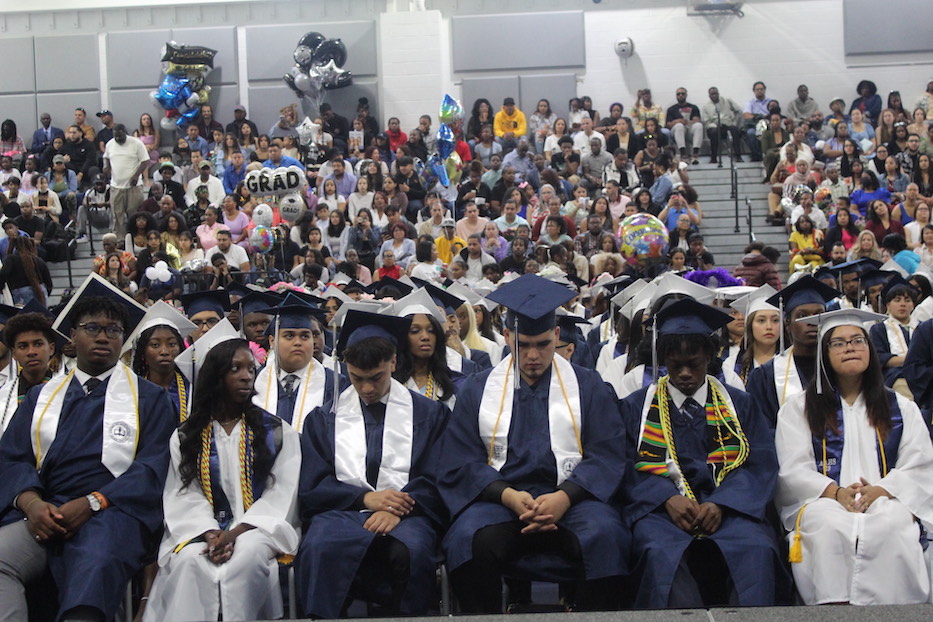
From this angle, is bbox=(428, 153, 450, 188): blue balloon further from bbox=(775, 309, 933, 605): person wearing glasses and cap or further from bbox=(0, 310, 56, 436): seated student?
bbox=(775, 309, 933, 605): person wearing glasses and cap

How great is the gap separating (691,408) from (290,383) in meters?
2.36

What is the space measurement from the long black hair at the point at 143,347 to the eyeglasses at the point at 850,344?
11.7ft

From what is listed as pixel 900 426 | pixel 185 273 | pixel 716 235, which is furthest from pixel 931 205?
→ pixel 900 426

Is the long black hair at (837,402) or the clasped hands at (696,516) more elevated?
the long black hair at (837,402)

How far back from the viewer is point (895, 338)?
28.3 ft

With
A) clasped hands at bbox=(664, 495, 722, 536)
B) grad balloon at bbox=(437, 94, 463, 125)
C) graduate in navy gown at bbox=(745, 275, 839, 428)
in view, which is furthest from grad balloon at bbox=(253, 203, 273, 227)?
clasped hands at bbox=(664, 495, 722, 536)

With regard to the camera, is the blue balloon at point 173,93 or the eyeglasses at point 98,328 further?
the blue balloon at point 173,93

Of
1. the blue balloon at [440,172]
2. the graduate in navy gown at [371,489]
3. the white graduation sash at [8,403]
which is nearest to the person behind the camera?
the graduate in navy gown at [371,489]

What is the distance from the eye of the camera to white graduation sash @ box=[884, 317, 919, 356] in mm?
8515

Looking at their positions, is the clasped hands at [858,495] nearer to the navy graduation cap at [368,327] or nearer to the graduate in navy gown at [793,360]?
the graduate in navy gown at [793,360]

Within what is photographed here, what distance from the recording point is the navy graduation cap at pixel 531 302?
5543 mm

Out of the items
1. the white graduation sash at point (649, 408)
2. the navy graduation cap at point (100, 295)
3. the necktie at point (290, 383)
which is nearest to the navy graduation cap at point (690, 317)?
the white graduation sash at point (649, 408)

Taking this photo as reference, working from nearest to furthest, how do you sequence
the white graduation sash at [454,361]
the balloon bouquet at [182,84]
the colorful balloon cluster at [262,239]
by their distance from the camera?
the white graduation sash at [454,361], the colorful balloon cluster at [262,239], the balloon bouquet at [182,84]

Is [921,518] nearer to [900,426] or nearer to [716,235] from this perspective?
[900,426]
